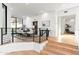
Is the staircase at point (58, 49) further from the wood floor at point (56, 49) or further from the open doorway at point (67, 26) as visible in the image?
the open doorway at point (67, 26)

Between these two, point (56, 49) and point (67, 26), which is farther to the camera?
point (56, 49)

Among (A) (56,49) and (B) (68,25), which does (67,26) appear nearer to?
(B) (68,25)

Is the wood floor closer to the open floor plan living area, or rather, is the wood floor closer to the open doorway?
the open floor plan living area

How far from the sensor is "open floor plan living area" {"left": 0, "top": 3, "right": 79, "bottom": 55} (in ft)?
10.4

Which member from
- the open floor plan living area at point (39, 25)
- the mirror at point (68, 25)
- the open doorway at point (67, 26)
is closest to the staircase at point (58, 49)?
the open floor plan living area at point (39, 25)

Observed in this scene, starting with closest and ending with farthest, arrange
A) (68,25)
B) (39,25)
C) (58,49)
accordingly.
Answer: (68,25) → (39,25) → (58,49)

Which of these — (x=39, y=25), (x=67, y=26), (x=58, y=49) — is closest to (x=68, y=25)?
(x=67, y=26)

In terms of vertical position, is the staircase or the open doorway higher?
the open doorway

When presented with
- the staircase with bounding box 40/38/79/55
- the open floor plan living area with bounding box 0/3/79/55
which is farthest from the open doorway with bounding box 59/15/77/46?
the staircase with bounding box 40/38/79/55

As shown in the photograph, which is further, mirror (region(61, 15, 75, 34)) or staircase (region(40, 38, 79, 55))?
staircase (region(40, 38, 79, 55))

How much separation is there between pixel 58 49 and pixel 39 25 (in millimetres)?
1075

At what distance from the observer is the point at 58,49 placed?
368 centimetres
